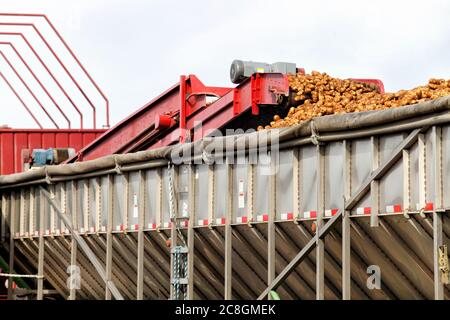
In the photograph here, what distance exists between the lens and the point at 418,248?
1100 cm

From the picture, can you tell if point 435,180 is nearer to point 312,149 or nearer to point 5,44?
point 312,149

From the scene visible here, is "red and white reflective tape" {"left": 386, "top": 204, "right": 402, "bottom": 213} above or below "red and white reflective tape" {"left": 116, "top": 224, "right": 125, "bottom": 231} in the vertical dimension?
above

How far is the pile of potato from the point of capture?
1209 cm

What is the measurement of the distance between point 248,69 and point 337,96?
1.30 m

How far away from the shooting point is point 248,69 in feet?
50.3

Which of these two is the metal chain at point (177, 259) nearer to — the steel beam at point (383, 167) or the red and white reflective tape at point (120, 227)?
the red and white reflective tape at point (120, 227)

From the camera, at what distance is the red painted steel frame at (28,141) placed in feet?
70.3

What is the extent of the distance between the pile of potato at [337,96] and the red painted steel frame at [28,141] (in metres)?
7.57

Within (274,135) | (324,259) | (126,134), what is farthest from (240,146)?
(126,134)

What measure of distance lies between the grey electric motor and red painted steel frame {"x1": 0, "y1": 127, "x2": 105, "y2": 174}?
705cm
